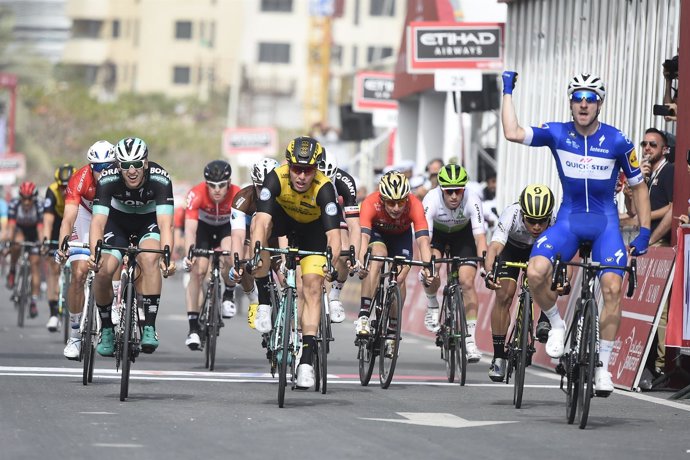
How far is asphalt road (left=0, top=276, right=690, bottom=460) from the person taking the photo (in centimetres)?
1034

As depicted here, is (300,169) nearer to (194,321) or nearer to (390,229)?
(390,229)

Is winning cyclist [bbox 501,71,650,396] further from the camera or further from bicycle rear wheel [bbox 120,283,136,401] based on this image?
the camera

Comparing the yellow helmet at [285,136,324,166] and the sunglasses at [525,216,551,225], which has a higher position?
the yellow helmet at [285,136,324,166]

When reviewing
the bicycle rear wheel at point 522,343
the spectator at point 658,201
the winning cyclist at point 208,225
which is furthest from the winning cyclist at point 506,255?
the winning cyclist at point 208,225

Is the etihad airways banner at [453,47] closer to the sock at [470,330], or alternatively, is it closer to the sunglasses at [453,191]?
the sunglasses at [453,191]

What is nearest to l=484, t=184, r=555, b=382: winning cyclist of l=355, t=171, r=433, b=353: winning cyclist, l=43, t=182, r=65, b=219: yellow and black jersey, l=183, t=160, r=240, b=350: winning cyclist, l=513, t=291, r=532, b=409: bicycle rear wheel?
l=513, t=291, r=532, b=409: bicycle rear wheel

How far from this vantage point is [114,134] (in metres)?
99.0

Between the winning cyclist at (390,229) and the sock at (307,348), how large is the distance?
2036 mm

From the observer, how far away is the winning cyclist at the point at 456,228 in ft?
54.1

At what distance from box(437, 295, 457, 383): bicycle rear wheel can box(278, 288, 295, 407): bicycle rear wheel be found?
2.89 metres

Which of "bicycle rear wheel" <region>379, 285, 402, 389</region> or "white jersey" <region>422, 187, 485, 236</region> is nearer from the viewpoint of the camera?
"bicycle rear wheel" <region>379, 285, 402, 389</region>

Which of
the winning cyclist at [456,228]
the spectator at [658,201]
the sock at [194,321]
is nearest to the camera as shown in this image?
the spectator at [658,201]

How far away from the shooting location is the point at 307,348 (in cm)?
1336

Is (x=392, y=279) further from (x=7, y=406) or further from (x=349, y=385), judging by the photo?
(x=7, y=406)
